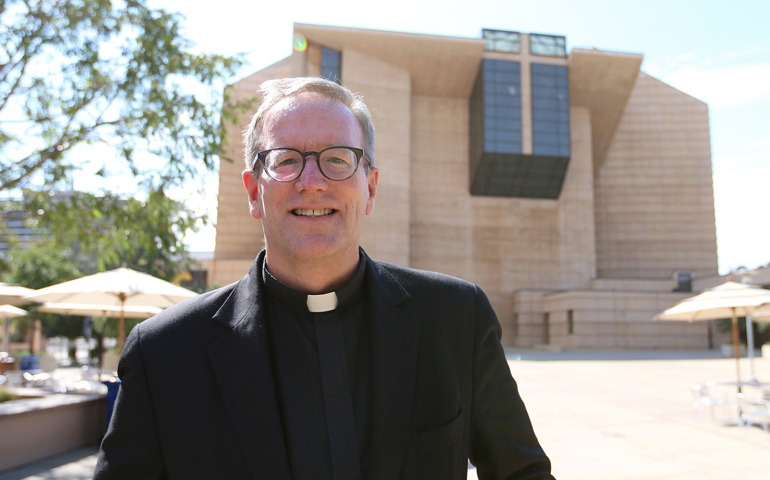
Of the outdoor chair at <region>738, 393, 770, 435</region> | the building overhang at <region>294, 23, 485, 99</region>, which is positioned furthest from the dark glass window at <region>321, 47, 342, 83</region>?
the outdoor chair at <region>738, 393, 770, 435</region>

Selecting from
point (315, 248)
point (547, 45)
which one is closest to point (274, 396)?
point (315, 248)

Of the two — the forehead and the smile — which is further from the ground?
the forehead

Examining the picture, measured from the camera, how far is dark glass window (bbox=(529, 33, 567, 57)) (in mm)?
44188

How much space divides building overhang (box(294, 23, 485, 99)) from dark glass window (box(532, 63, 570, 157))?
537 cm

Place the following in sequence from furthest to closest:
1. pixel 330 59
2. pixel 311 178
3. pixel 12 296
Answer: pixel 330 59 → pixel 12 296 → pixel 311 178

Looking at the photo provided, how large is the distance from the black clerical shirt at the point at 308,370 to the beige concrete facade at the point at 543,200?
128ft

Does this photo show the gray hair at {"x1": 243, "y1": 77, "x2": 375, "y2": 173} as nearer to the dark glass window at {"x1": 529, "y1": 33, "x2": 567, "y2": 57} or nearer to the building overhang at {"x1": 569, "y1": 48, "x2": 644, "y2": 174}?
the building overhang at {"x1": 569, "y1": 48, "x2": 644, "y2": 174}

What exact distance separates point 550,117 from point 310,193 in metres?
44.6

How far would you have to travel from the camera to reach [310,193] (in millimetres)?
1757

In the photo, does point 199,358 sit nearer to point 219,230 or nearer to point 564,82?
point 564,82

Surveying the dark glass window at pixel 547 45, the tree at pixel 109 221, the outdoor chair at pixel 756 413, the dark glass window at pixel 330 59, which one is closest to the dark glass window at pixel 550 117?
the dark glass window at pixel 547 45

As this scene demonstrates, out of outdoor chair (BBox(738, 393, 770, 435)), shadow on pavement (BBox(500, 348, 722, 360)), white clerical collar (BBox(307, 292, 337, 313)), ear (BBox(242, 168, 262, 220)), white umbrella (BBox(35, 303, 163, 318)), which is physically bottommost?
shadow on pavement (BBox(500, 348, 722, 360))

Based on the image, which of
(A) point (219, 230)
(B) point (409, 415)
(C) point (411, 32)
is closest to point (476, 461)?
(B) point (409, 415)

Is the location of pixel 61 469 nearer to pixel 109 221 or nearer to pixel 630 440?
pixel 109 221
